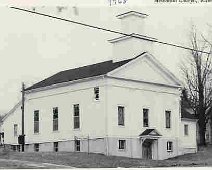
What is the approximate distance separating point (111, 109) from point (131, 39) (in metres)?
0.99

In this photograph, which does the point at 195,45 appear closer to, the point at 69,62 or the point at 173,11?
the point at 173,11

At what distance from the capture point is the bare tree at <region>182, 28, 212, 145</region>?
1672 centimetres

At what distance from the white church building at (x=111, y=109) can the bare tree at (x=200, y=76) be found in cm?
17

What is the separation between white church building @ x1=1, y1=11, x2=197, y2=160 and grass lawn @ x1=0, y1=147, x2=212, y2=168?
0.60 ft

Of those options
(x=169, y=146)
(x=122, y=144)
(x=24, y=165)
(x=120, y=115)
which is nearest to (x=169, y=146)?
(x=169, y=146)

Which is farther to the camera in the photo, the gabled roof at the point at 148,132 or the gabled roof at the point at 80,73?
the gabled roof at the point at 148,132

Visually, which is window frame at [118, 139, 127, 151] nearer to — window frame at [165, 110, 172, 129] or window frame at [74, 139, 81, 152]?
window frame at [74, 139, 81, 152]

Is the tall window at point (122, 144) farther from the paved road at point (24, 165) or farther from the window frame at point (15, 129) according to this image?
the window frame at point (15, 129)

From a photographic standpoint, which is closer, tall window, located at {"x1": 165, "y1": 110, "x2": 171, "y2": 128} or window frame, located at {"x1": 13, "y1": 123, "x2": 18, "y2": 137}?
window frame, located at {"x1": 13, "y1": 123, "x2": 18, "y2": 137}

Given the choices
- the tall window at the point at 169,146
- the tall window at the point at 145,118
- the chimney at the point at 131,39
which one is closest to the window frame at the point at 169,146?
the tall window at the point at 169,146

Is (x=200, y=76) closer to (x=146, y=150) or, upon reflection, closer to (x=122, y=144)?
(x=146, y=150)

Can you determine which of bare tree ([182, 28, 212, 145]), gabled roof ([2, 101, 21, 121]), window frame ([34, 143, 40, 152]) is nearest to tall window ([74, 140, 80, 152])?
window frame ([34, 143, 40, 152])

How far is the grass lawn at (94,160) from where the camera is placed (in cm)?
1600

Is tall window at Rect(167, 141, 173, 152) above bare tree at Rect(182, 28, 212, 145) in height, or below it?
below
